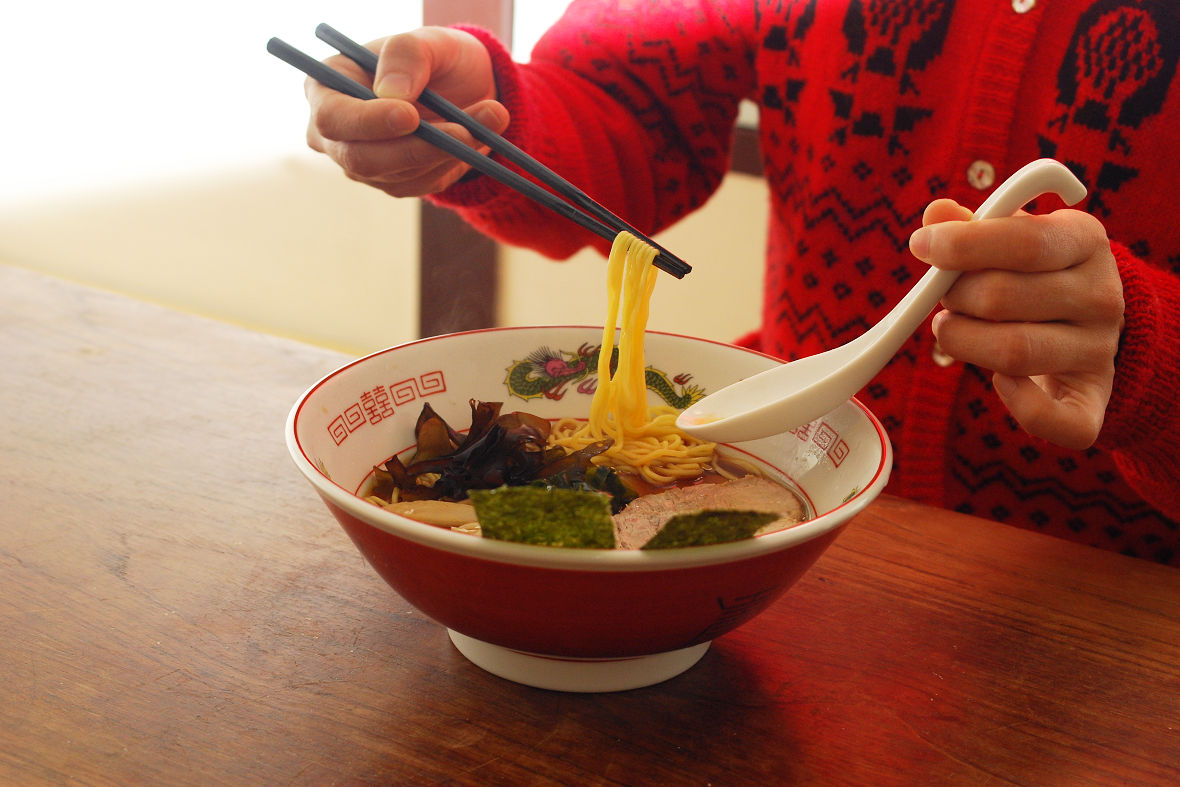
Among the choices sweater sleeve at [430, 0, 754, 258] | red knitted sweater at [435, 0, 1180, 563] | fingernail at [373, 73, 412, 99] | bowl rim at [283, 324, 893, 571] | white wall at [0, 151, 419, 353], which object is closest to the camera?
bowl rim at [283, 324, 893, 571]

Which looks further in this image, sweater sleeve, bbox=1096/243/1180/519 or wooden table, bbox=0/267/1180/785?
sweater sleeve, bbox=1096/243/1180/519

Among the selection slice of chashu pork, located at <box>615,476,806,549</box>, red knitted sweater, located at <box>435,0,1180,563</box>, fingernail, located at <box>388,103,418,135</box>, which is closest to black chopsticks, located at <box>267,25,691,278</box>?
fingernail, located at <box>388,103,418,135</box>

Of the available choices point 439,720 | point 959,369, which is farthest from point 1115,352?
point 439,720

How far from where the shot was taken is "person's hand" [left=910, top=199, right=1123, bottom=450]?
752mm

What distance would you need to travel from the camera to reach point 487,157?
99 centimetres

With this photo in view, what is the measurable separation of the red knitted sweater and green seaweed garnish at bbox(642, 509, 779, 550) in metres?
0.51

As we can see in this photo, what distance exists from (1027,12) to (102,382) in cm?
131

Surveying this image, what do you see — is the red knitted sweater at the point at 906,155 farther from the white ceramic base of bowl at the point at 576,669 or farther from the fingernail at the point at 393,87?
the white ceramic base of bowl at the point at 576,669

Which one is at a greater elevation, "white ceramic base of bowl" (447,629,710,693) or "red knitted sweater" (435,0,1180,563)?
"red knitted sweater" (435,0,1180,563)

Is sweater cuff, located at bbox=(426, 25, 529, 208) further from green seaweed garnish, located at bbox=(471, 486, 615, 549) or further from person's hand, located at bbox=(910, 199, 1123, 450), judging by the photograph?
green seaweed garnish, located at bbox=(471, 486, 615, 549)

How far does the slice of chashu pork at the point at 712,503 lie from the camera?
75 centimetres

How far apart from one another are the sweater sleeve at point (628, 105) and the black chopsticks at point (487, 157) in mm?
391

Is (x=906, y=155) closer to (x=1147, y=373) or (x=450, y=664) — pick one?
(x=1147, y=373)

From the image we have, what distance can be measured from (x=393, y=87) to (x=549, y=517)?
666mm
